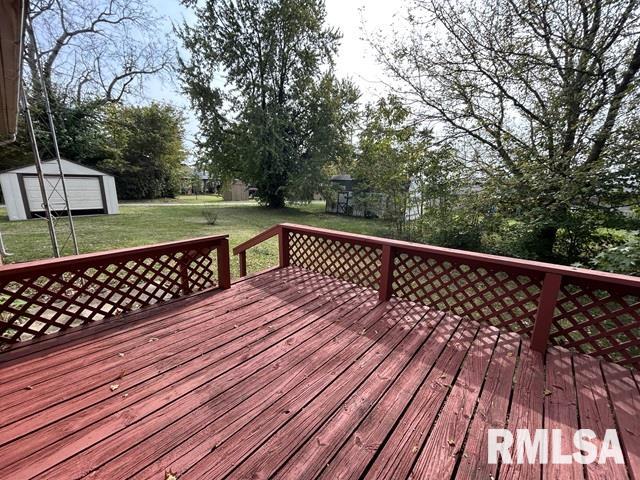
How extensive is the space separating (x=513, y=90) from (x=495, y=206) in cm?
243

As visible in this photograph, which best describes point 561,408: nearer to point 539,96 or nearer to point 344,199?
point 539,96

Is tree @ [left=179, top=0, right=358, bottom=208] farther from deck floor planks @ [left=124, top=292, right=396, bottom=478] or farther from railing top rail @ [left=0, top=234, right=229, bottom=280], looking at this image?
deck floor planks @ [left=124, top=292, right=396, bottom=478]

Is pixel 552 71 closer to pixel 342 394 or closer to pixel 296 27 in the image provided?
pixel 342 394

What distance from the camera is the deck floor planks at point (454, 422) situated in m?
1.24

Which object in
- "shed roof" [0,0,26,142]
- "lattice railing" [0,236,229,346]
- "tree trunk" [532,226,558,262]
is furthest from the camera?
"tree trunk" [532,226,558,262]

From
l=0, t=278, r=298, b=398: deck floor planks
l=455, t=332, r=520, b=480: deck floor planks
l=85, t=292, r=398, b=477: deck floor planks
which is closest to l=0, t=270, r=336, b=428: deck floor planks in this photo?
l=0, t=278, r=298, b=398: deck floor planks

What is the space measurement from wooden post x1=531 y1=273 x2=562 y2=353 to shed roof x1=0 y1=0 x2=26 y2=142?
393 cm

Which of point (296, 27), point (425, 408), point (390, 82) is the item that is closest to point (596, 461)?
point (425, 408)

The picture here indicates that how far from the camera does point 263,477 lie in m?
1.17

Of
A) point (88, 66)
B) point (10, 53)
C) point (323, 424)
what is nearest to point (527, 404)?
point (323, 424)

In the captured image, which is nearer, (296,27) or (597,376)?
(597,376)

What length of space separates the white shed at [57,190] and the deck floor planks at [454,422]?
11.5 m

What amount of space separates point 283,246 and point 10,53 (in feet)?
10.4

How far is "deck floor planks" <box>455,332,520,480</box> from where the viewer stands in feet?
4.06
